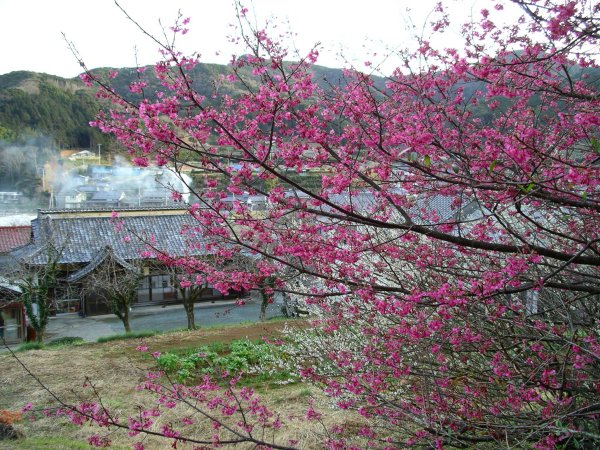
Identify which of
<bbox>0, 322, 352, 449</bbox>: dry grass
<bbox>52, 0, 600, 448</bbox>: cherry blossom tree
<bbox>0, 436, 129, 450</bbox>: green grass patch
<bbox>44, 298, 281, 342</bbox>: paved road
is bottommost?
<bbox>44, 298, 281, 342</bbox>: paved road

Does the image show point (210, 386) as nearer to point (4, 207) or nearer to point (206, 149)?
point (206, 149)

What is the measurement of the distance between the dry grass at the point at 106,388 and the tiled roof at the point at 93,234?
7052 millimetres

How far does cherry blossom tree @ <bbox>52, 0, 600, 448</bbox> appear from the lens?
252 cm

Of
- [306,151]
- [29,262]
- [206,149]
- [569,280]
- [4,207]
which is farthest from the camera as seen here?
[4,207]

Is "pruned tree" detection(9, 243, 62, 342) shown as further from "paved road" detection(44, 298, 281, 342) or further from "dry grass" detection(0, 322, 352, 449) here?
"dry grass" detection(0, 322, 352, 449)

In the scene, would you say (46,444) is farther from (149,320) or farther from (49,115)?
(49,115)

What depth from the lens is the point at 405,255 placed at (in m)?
3.43

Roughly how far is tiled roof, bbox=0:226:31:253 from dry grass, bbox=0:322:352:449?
1344 centimetres

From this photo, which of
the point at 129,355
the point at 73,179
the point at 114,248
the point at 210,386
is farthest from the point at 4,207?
the point at 210,386

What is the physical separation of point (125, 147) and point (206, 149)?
0.50 metres

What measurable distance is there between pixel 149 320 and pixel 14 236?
390 inches

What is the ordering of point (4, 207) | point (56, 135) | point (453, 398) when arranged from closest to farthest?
1. point (453, 398)
2. point (4, 207)
3. point (56, 135)

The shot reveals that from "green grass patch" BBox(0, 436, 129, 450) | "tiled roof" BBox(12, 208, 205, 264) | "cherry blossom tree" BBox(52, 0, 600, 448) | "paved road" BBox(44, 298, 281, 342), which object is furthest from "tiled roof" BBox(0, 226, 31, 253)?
"cherry blossom tree" BBox(52, 0, 600, 448)

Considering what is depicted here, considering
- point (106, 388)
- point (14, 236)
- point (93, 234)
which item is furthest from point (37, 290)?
point (14, 236)
